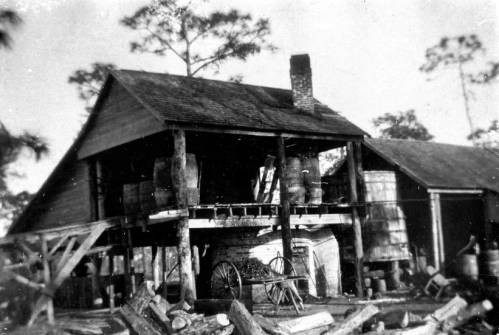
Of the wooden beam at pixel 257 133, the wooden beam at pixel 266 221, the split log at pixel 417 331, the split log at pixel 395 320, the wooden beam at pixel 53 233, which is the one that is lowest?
the split log at pixel 417 331

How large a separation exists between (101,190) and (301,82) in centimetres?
785

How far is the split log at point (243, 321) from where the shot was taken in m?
10.3

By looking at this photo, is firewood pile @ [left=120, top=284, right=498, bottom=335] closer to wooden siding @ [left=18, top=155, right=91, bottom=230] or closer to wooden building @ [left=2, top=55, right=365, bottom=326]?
wooden building @ [left=2, top=55, right=365, bottom=326]

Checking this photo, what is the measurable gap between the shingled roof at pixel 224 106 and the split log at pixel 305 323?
21.6ft

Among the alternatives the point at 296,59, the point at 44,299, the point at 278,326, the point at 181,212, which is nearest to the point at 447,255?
the point at 296,59

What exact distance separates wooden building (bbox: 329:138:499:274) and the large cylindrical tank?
0.17ft

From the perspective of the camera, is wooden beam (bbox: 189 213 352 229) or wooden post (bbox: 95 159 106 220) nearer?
wooden beam (bbox: 189 213 352 229)

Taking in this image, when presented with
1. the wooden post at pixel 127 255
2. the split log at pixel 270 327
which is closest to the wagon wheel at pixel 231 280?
the wooden post at pixel 127 255

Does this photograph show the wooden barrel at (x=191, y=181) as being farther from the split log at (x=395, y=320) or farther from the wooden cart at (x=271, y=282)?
the split log at (x=395, y=320)

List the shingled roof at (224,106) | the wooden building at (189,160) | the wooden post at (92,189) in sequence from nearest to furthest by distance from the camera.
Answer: the wooden building at (189,160) → the shingled roof at (224,106) → the wooden post at (92,189)

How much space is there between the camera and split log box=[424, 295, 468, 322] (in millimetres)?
12008


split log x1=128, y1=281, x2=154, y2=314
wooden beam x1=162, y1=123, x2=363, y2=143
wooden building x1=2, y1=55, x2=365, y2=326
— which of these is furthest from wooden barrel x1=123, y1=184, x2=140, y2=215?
split log x1=128, y1=281, x2=154, y2=314

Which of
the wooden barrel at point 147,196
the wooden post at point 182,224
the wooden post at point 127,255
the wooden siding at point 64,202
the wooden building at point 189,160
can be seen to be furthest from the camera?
the wooden siding at point 64,202

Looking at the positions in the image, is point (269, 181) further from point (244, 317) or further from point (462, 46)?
point (462, 46)
